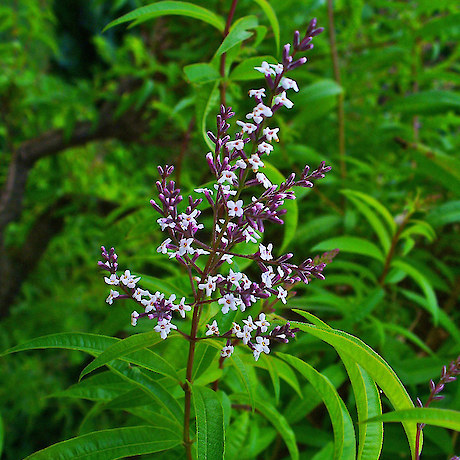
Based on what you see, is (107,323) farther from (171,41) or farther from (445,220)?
(171,41)

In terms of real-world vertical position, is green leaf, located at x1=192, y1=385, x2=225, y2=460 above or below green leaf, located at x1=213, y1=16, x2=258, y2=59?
below

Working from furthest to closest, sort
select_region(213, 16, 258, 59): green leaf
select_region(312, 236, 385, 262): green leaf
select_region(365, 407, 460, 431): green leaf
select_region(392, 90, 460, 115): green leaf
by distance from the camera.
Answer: select_region(392, 90, 460, 115): green leaf, select_region(312, 236, 385, 262): green leaf, select_region(213, 16, 258, 59): green leaf, select_region(365, 407, 460, 431): green leaf

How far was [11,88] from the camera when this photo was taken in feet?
3.97

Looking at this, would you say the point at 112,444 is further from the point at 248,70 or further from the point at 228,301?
the point at 248,70

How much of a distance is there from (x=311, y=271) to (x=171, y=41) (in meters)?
0.98

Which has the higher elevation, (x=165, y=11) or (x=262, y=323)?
(x=165, y=11)

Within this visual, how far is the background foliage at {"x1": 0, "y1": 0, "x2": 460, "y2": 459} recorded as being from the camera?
581mm

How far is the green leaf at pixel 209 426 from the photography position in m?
0.31

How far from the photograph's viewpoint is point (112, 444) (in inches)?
13.6

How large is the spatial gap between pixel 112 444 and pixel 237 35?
37 centimetres

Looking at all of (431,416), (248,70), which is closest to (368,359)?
(431,416)

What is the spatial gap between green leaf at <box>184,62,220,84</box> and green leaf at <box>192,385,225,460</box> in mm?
300

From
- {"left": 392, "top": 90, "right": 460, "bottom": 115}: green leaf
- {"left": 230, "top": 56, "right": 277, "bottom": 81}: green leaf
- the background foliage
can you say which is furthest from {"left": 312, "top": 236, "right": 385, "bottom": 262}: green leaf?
{"left": 392, "top": 90, "right": 460, "bottom": 115}: green leaf

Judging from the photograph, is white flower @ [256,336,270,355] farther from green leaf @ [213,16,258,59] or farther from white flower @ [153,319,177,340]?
green leaf @ [213,16,258,59]
